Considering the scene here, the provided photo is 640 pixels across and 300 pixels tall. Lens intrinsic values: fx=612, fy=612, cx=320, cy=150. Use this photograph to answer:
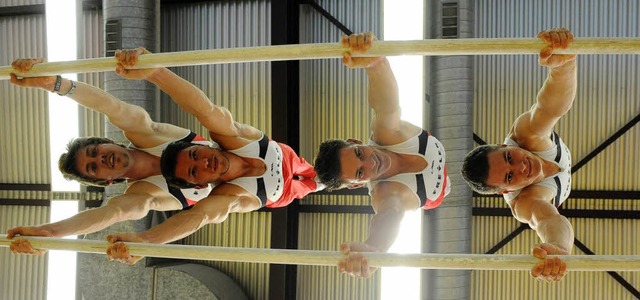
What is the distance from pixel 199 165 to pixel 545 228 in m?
2.56

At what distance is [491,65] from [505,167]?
4178mm

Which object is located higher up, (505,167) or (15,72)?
(15,72)

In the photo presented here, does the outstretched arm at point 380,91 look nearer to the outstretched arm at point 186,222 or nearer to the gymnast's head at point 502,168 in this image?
the gymnast's head at point 502,168

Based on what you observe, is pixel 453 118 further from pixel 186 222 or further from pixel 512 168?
pixel 186 222

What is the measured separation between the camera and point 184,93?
462 cm

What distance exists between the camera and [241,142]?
5082 millimetres

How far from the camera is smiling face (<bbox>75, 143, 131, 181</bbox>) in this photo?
15.8 ft

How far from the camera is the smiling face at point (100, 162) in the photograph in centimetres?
482

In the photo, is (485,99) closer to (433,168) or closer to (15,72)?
(433,168)

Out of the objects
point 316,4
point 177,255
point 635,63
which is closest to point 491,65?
point 635,63

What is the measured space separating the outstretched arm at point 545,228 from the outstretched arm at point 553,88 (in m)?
→ 0.51

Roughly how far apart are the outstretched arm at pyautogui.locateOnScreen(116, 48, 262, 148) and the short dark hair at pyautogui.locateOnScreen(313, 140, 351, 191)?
787mm

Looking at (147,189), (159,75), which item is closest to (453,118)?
(147,189)

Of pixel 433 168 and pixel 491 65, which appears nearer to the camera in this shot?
pixel 433 168
